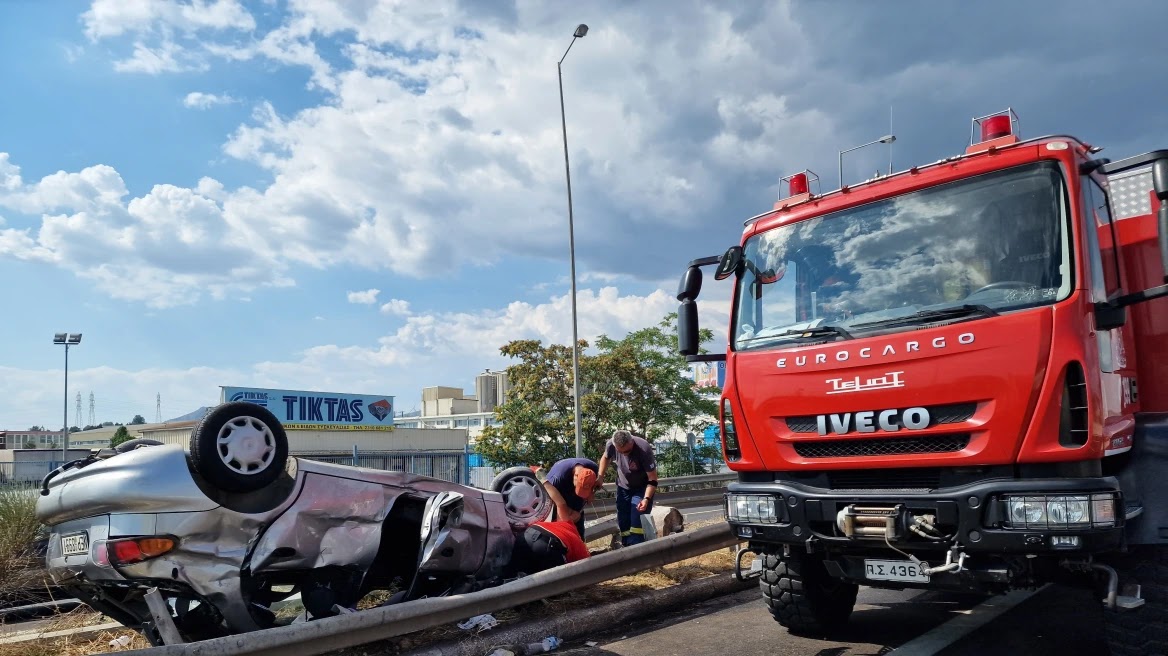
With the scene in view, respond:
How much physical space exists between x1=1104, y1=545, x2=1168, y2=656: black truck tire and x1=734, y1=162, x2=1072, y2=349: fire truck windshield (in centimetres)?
139

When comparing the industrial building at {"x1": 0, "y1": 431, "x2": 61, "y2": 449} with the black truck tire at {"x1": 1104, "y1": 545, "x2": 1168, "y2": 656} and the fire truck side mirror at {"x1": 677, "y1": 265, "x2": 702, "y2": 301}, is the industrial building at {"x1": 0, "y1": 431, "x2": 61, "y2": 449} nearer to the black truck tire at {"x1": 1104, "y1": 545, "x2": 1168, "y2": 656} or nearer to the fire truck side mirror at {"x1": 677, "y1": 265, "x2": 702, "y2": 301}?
the fire truck side mirror at {"x1": 677, "y1": 265, "x2": 702, "y2": 301}

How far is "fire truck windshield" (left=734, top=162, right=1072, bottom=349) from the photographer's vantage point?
4262 millimetres

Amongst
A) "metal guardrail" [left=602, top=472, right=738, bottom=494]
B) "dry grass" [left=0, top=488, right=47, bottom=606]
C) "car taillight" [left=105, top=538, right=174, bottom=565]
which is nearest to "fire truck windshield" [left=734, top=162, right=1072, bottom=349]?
"car taillight" [left=105, top=538, right=174, bottom=565]

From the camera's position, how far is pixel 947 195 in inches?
184

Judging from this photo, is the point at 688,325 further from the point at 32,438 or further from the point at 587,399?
the point at 32,438

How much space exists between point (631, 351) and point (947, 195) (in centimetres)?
2067

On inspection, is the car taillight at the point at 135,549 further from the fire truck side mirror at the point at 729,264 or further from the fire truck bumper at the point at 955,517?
the fire truck side mirror at the point at 729,264

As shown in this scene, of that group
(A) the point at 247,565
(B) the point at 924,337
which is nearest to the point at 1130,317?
(B) the point at 924,337

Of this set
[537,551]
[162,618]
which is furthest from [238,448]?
[537,551]

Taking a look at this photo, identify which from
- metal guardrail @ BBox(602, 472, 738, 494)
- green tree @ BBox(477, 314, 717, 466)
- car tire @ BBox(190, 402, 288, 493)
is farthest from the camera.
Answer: green tree @ BBox(477, 314, 717, 466)

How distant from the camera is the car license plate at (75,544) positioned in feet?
13.9

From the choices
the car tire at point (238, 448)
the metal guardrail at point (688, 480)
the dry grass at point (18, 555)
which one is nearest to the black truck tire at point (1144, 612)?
the car tire at point (238, 448)

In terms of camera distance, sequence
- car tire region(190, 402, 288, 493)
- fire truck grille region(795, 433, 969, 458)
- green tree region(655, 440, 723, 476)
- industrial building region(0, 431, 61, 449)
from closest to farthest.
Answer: fire truck grille region(795, 433, 969, 458) → car tire region(190, 402, 288, 493) → green tree region(655, 440, 723, 476) → industrial building region(0, 431, 61, 449)

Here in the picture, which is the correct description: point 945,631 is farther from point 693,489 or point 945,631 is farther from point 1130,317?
point 693,489
